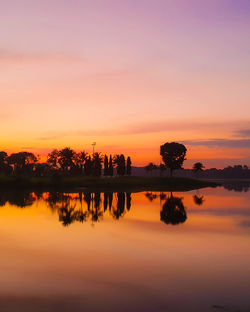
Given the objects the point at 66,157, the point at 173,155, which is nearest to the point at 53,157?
the point at 66,157

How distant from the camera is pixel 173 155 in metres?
182

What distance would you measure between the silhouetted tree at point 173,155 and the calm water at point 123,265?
145m

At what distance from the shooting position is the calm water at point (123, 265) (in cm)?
1438

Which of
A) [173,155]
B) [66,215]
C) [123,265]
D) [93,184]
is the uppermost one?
[173,155]

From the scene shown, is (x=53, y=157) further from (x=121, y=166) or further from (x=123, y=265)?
(x=123, y=265)

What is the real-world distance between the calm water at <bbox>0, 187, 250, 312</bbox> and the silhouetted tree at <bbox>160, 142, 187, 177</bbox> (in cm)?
14457

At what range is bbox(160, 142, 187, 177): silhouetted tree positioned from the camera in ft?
594

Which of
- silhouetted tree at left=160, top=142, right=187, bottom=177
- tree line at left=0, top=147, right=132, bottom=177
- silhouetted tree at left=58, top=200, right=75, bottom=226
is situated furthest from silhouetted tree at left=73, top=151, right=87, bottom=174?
silhouetted tree at left=58, top=200, right=75, bottom=226

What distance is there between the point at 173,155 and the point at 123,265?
164 meters

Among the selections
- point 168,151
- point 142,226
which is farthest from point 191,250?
point 168,151

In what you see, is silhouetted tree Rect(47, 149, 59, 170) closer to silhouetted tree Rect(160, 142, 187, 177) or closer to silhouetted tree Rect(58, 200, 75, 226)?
silhouetted tree Rect(160, 142, 187, 177)

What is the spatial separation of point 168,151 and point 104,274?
165237mm

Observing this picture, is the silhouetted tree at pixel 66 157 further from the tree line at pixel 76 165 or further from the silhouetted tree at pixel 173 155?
the silhouetted tree at pixel 173 155

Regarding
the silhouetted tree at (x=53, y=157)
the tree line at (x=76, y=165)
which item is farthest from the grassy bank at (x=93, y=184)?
the silhouetted tree at (x=53, y=157)
